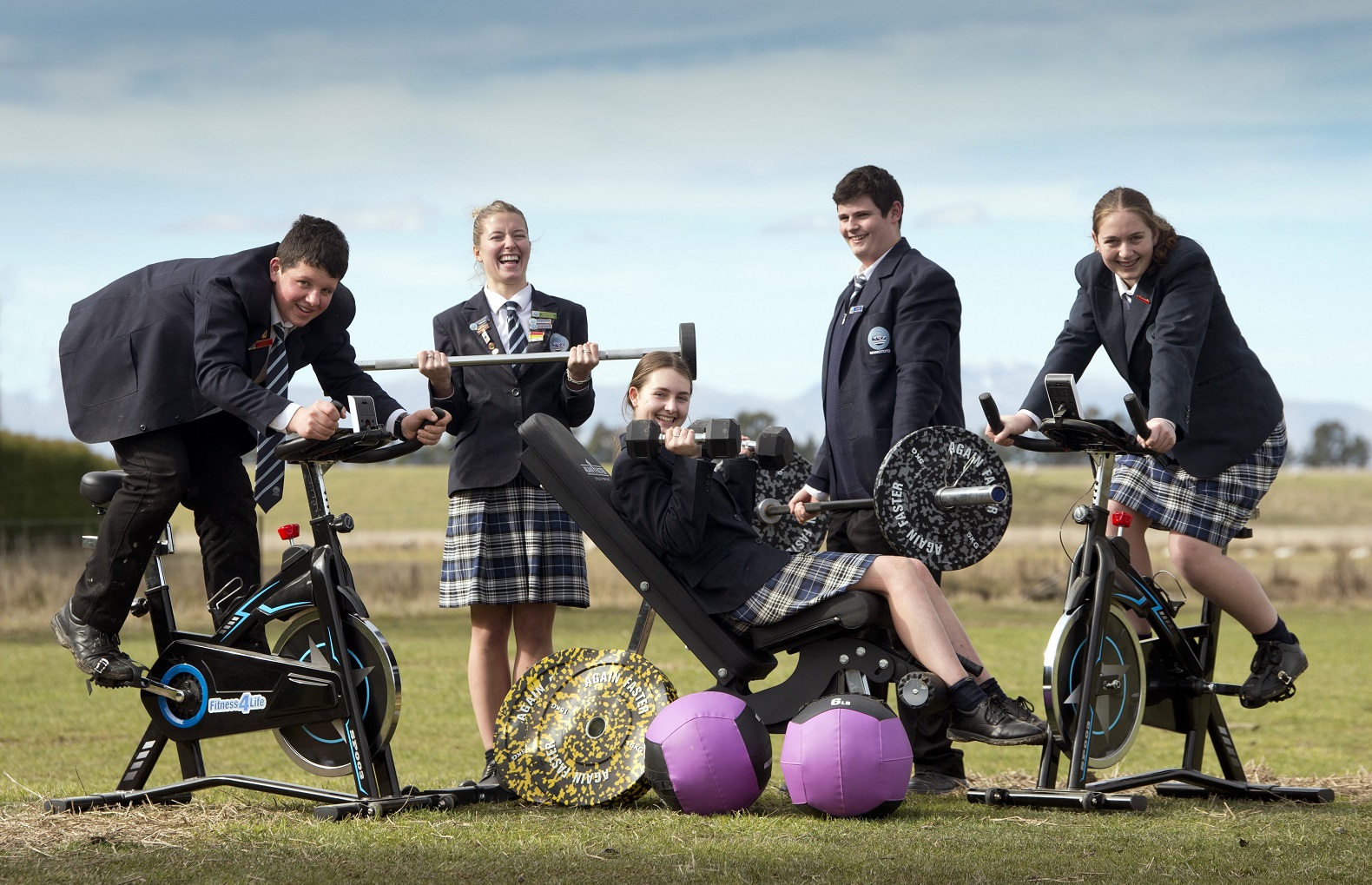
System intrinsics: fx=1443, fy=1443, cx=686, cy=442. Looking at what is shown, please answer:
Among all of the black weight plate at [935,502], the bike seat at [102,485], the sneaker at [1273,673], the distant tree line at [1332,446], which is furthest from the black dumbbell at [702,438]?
the distant tree line at [1332,446]

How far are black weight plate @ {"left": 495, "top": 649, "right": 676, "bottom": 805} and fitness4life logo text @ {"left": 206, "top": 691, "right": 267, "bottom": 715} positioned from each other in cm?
75

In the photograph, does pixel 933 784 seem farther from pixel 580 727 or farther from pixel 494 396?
pixel 494 396

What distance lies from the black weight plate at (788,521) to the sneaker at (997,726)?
3.73ft

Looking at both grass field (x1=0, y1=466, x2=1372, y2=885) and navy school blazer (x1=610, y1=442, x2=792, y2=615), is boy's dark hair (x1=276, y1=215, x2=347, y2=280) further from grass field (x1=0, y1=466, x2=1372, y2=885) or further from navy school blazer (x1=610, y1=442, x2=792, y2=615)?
grass field (x1=0, y1=466, x2=1372, y2=885)

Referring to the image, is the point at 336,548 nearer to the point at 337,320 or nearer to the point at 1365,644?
the point at 337,320

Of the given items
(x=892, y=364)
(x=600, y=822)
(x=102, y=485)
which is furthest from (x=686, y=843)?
(x=102, y=485)

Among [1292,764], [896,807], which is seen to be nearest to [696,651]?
[896,807]

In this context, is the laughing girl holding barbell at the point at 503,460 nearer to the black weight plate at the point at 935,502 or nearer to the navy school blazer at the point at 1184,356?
the black weight plate at the point at 935,502

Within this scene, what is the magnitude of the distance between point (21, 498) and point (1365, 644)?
21561 millimetres

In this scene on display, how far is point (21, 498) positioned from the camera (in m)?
25.5

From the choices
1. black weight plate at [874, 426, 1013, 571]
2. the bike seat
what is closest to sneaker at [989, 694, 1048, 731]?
black weight plate at [874, 426, 1013, 571]

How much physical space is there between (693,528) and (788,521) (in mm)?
950

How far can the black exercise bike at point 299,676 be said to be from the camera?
171 inches

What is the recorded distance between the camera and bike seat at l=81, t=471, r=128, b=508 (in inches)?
184
